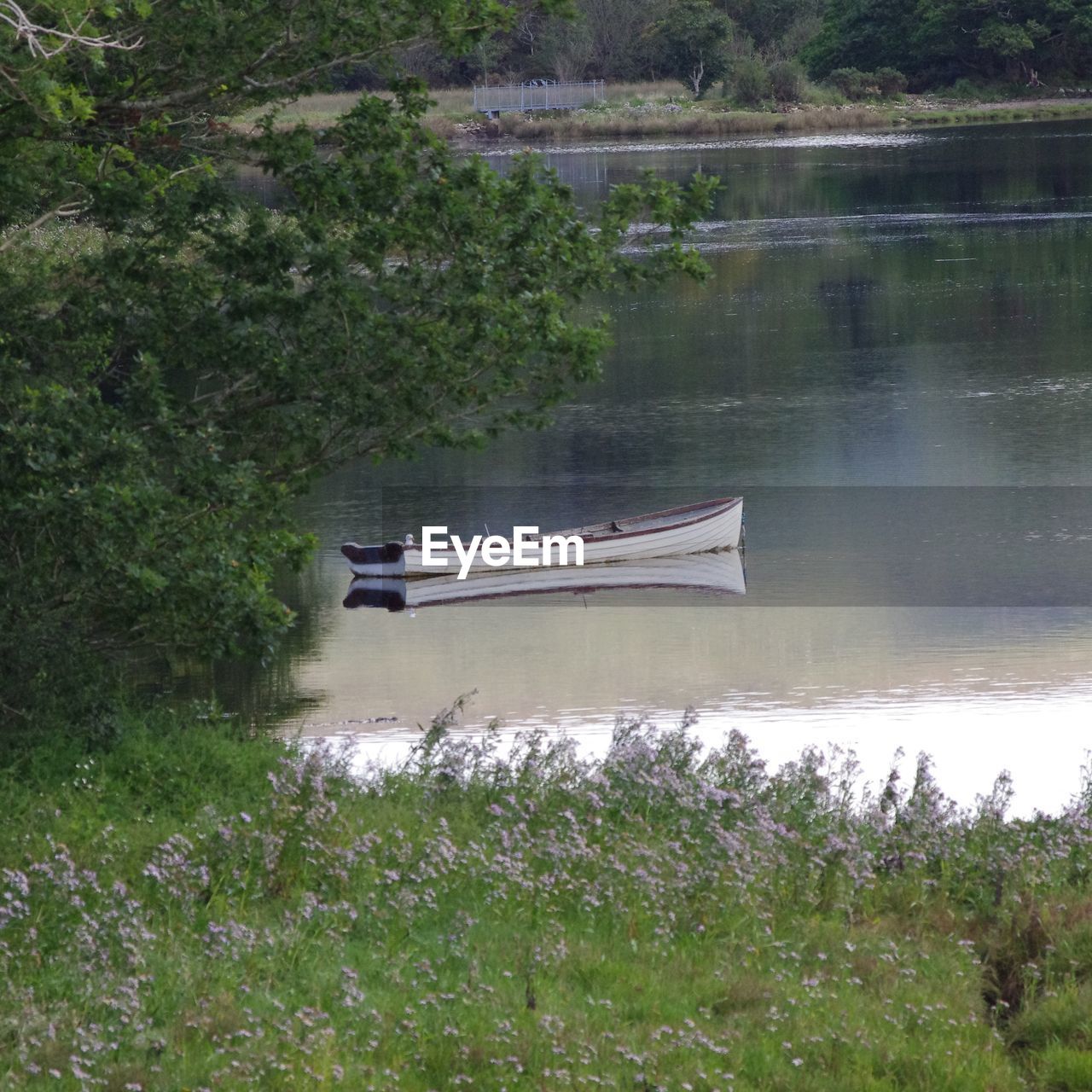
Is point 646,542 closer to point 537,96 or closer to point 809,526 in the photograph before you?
point 809,526

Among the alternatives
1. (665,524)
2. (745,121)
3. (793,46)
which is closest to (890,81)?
(745,121)

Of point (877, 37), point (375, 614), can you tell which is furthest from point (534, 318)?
point (877, 37)

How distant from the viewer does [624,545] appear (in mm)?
18297

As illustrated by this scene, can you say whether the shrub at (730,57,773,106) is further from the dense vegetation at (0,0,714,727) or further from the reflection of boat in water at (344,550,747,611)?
the dense vegetation at (0,0,714,727)

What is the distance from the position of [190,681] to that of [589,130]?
257 feet

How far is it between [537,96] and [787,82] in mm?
13601

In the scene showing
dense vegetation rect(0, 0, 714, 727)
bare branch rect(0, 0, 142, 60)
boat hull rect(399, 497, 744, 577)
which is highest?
bare branch rect(0, 0, 142, 60)

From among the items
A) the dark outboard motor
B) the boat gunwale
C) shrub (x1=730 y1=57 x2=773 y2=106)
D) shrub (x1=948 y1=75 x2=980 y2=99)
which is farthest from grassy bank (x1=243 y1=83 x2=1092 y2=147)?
the dark outboard motor

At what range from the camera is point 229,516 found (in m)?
9.55

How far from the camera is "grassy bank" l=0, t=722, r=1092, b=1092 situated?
21.1ft

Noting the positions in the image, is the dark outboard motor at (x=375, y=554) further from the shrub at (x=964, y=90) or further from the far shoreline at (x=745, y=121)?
the shrub at (x=964, y=90)

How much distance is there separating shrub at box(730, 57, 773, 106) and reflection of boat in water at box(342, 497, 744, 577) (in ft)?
263

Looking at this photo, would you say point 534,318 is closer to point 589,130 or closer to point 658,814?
point 658,814

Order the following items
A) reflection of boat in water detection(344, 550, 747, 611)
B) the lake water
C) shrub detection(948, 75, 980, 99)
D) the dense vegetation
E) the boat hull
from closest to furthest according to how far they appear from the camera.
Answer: the dense vegetation, the lake water, reflection of boat in water detection(344, 550, 747, 611), the boat hull, shrub detection(948, 75, 980, 99)
